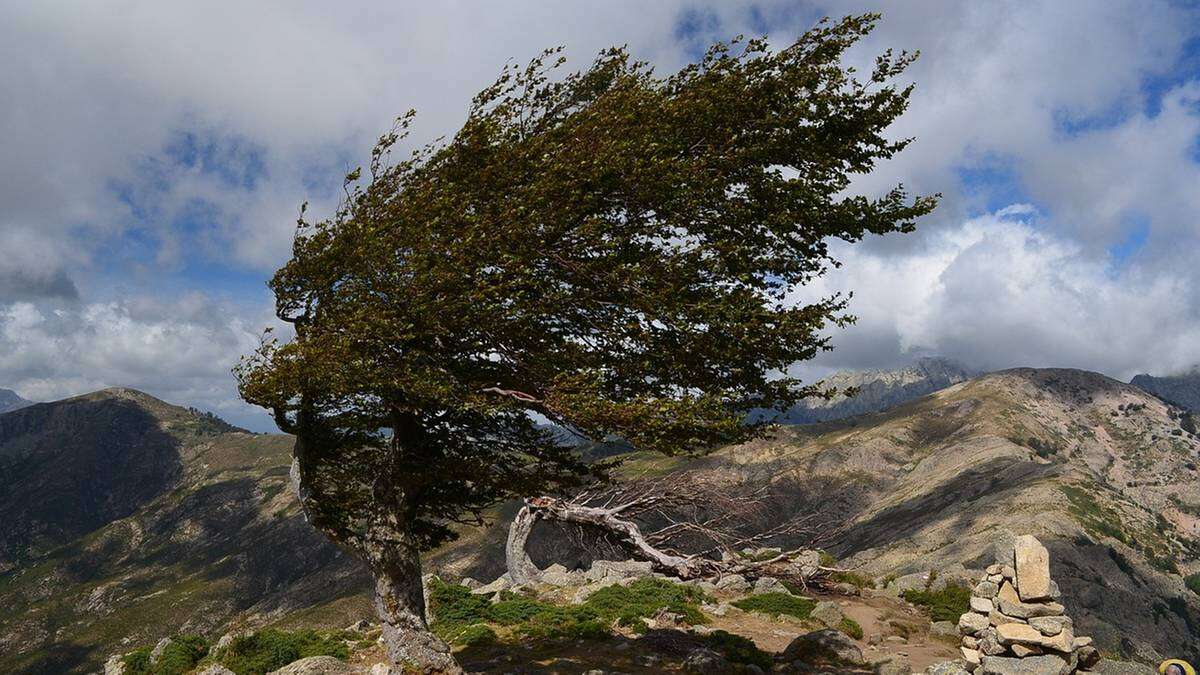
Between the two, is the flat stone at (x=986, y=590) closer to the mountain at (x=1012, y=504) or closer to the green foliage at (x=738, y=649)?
the mountain at (x=1012, y=504)

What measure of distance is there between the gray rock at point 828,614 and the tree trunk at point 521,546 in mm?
12196

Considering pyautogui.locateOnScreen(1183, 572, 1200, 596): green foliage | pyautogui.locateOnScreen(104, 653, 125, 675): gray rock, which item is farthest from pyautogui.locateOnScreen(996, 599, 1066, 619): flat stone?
pyautogui.locateOnScreen(1183, 572, 1200, 596): green foliage

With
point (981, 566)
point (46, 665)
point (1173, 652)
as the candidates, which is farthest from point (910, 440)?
point (46, 665)

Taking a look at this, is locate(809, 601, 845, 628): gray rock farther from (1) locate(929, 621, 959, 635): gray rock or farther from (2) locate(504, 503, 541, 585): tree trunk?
(2) locate(504, 503, 541, 585): tree trunk

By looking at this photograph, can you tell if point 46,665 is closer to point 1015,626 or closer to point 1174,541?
point 1015,626

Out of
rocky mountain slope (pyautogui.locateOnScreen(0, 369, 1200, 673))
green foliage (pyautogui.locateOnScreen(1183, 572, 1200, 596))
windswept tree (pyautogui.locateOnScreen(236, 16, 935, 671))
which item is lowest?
green foliage (pyautogui.locateOnScreen(1183, 572, 1200, 596))

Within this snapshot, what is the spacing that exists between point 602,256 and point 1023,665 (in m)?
11.8

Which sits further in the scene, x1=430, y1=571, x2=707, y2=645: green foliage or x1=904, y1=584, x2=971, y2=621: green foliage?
x1=904, y1=584, x2=971, y2=621: green foliage

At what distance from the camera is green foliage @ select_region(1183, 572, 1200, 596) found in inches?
2963

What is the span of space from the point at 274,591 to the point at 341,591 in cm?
4616

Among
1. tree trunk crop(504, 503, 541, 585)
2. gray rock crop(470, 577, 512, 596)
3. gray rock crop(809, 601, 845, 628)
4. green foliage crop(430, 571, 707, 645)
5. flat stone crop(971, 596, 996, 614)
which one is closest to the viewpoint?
flat stone crop(971, 596, 996, 614)

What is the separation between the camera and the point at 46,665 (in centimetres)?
17562

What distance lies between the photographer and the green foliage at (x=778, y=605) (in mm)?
26578

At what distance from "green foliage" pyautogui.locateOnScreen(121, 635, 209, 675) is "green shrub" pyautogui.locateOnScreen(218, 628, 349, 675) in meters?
1.57
